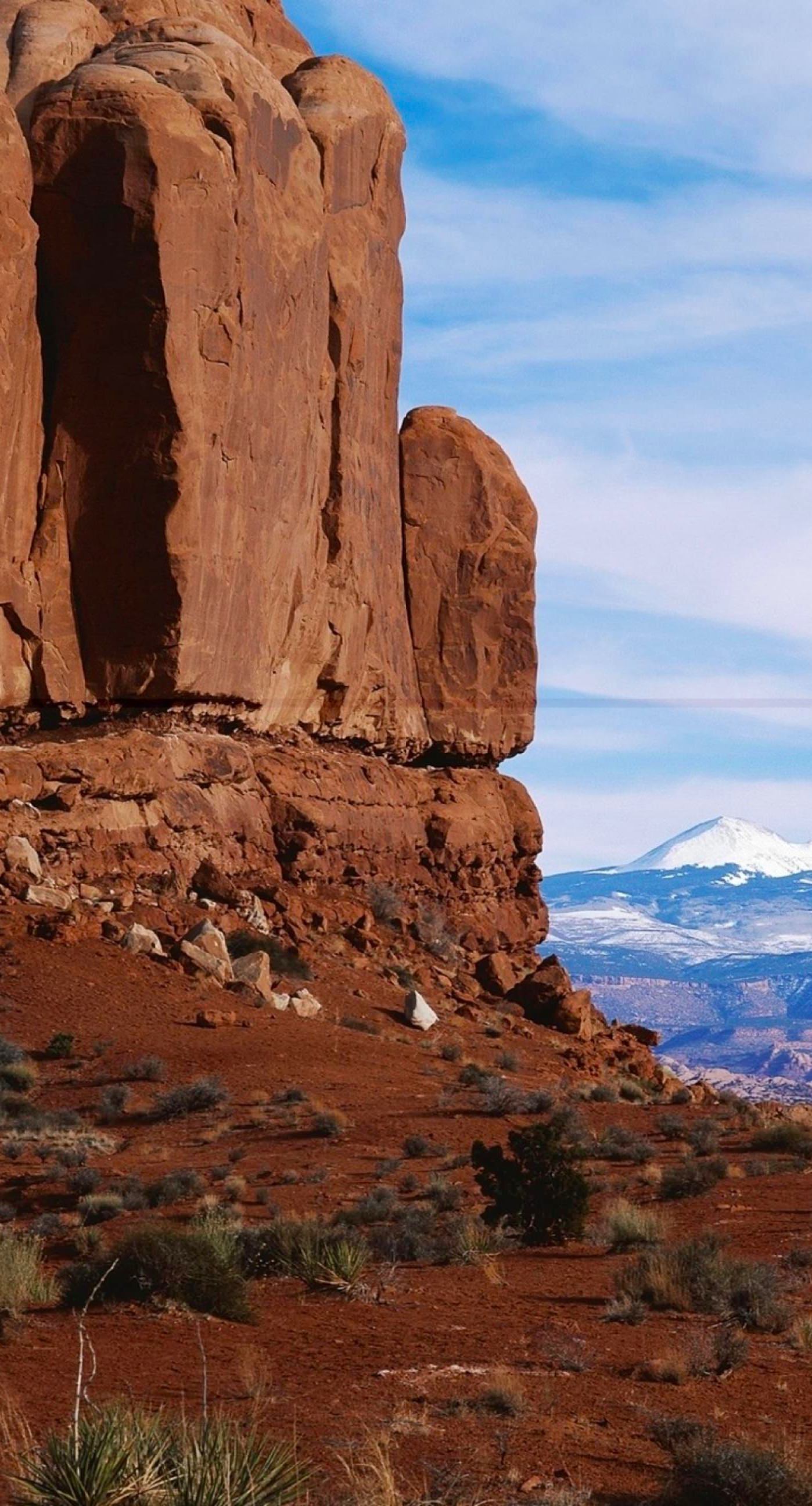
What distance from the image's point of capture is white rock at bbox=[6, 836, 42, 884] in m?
27.6

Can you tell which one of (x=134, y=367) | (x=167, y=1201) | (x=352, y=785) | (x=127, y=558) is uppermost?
(x=134, y=367)

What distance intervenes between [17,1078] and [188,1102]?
2.35 meters

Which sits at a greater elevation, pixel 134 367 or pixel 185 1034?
pixel 134 367

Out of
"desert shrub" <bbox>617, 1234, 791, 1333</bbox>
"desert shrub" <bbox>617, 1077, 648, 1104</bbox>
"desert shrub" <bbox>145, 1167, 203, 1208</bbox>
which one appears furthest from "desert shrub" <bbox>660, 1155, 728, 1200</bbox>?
"desert shrub" <bbox>617, 1077, 648, 1104</bbox>

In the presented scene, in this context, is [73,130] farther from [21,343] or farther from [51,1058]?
[51,1058]

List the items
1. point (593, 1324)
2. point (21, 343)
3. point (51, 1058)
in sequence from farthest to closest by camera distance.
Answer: point (21, 343) < point (51, 1058) < point (593, 1324)

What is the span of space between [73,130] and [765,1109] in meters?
18.1

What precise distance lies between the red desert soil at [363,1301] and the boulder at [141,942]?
0.36 metres

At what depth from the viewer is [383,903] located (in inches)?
1421

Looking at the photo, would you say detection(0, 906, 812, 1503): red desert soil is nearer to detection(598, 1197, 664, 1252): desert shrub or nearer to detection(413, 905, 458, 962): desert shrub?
detection(598, 1197, 664, 1252): desert shrub

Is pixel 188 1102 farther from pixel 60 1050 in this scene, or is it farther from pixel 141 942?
pixel 141 942

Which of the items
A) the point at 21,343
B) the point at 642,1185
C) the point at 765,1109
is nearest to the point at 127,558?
the point at 21,343

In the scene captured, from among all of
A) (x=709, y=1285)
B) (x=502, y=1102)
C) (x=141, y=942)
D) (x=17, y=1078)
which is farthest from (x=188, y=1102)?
(x=709, y=1285)

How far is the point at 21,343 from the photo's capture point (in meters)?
29.1
